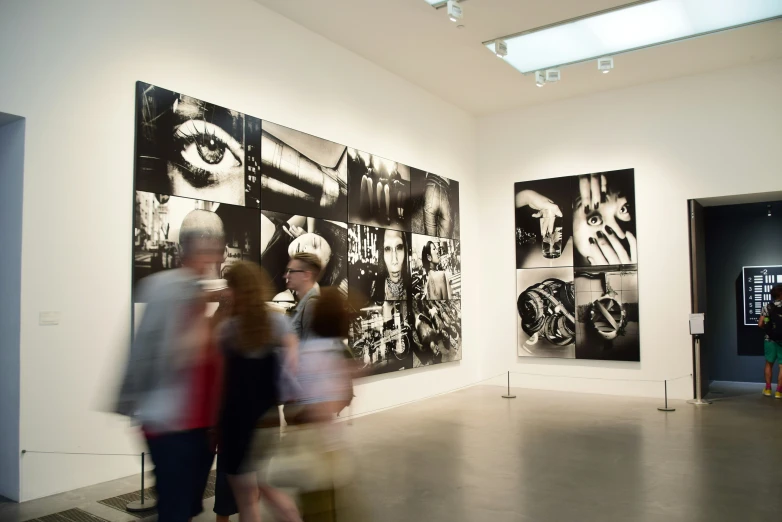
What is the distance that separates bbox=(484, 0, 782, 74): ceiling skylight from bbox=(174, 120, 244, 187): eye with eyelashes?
3330mm

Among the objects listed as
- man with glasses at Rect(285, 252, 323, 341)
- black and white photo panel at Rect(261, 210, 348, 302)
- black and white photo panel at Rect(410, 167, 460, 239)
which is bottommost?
man with glasses at Rect(285, 252, 323, 341)

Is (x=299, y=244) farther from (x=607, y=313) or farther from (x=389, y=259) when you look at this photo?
(x=607, y=313)

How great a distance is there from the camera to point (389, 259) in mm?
10133

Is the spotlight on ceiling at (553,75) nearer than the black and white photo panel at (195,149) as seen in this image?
No

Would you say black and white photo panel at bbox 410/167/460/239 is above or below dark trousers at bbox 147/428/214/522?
above

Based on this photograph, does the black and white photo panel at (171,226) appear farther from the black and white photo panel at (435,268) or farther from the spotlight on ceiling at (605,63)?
the spotlight on ceiling at (605,63)

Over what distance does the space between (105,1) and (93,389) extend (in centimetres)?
387

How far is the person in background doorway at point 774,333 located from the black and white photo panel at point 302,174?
7773 millimetres

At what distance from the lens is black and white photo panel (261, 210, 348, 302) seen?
25.4 feet

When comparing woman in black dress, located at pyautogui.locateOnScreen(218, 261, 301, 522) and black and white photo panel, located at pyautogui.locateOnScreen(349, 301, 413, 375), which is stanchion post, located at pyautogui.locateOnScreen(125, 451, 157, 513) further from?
black and white photo panel, located at pyautogui.locateOnScreen(349, 301, 413, 375)

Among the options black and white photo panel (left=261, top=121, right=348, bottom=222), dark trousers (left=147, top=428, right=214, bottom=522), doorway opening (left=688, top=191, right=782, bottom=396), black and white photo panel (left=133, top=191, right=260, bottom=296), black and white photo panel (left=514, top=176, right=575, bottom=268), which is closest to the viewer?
dark trousers (left=147, top=428, right=214, bottom=522)

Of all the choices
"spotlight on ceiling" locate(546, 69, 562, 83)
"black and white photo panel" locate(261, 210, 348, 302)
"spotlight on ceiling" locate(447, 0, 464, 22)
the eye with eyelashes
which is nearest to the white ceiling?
"spotlight on ceiling" locate(447, 0, 464, 22)

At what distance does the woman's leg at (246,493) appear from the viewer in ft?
10.6

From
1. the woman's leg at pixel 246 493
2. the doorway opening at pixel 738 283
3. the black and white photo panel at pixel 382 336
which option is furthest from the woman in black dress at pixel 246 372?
the doorway opening at pixel 738 283
